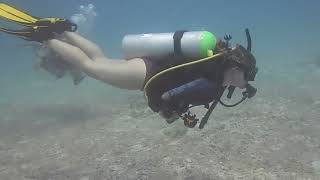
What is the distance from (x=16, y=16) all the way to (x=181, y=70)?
2752 millimetres

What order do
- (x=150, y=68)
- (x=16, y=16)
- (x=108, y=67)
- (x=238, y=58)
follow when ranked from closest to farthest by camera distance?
(x=238, y=58) < (x=150, y=68) < (x=108, y=67) < (x=16, y=16)

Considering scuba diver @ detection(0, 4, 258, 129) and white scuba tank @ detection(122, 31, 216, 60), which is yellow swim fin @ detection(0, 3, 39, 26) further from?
white scuba tank @ detection(122, 31, 216, 60)

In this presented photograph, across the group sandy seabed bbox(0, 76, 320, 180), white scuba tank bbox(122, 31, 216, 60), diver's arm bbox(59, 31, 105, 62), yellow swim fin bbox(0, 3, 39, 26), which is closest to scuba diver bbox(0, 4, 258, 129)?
white scuba tank bbox(122, 31, 216, 60)

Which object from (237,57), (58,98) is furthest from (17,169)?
(58,98)

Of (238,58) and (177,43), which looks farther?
(177,43)

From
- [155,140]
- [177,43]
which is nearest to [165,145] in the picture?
[155,140]

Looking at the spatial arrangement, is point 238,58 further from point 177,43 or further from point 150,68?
point 150,68

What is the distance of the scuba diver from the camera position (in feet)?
16.5

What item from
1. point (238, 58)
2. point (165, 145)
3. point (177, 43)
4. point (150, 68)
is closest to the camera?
point (238, 58)

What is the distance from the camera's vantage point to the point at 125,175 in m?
9.80

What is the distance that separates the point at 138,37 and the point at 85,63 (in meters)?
1.00

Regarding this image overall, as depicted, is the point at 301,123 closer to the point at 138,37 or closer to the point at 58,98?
the point at 138,37

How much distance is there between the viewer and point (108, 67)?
5.85 m

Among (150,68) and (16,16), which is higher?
(16,16)
